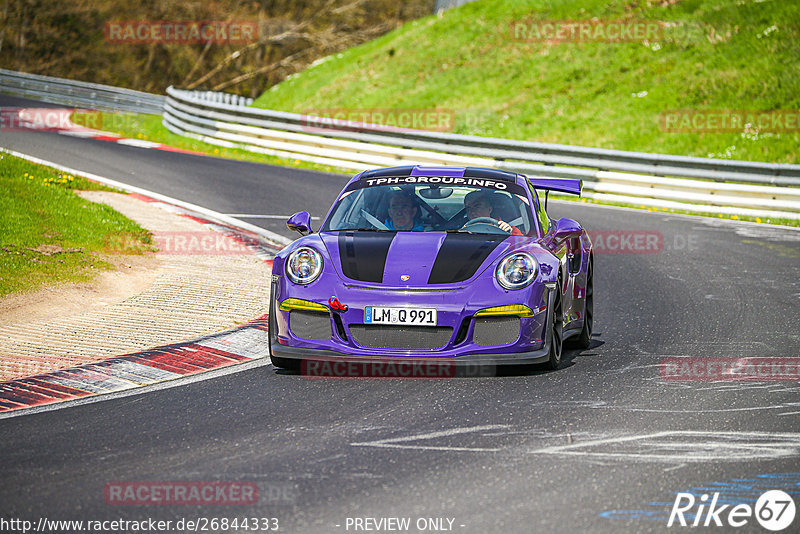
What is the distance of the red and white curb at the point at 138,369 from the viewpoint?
6.63m

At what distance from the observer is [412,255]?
731 centimetres

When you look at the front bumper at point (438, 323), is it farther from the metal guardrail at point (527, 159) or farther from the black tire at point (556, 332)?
the metal guardrail at point (527, 159)

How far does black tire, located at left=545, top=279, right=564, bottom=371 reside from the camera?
7.30 metres

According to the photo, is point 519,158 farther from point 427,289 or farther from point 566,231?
point 427,289

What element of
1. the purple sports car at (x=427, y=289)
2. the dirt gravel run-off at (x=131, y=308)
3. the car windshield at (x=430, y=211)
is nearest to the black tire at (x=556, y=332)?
the purple sports car at (x=427, y=289)

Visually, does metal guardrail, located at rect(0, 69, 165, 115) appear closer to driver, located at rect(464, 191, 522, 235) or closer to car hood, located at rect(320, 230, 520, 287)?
driver, located at rect(464, 191, 522, 235)

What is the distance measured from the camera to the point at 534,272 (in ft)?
23.5

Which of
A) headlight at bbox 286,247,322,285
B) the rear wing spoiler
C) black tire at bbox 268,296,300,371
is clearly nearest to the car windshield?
the rear wing spoiler

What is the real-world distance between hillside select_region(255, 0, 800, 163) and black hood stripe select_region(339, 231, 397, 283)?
55.6 ft

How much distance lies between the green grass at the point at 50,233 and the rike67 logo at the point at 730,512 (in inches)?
261

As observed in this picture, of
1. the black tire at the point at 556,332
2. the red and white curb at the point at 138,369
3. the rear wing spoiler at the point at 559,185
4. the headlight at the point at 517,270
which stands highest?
the rear wing spoiler at the point at 559,185

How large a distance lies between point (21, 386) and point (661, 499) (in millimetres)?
4020

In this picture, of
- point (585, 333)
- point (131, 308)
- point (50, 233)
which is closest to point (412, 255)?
point (585, 333)

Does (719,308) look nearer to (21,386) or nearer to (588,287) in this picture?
(588,287)
